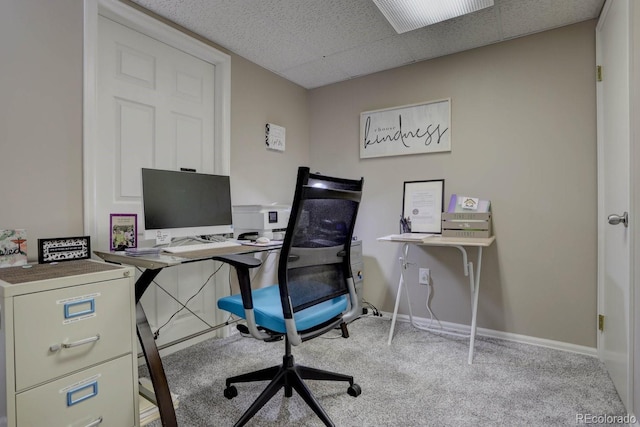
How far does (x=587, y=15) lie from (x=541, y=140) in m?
0.81

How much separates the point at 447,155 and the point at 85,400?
2698 mm

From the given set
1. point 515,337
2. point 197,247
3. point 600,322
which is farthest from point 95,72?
point 600,322

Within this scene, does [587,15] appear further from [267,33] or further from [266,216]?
[266,216]

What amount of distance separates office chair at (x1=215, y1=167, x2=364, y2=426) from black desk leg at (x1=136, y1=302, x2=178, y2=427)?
315 millimetres

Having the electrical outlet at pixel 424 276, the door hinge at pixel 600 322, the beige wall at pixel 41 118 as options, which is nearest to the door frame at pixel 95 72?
the beige wall at pixel 41 118

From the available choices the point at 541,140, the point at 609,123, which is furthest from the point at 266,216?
the point at 609,123

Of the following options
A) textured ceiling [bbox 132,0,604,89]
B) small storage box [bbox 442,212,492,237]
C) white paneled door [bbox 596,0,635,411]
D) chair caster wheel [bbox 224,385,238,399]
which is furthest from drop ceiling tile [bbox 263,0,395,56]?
chair caster wheel [bbox 224,385,238,399]

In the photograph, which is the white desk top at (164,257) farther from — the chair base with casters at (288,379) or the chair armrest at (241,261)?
the chair base with casters at (288,379)

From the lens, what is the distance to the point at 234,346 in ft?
7.91

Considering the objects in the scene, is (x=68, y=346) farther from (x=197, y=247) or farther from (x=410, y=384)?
(x=410, y=384)

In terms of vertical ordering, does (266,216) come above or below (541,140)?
below

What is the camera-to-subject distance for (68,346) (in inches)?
47.0

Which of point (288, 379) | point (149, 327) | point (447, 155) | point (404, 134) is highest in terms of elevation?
point (404, 134)

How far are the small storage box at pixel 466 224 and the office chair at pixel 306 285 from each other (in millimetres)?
1116
